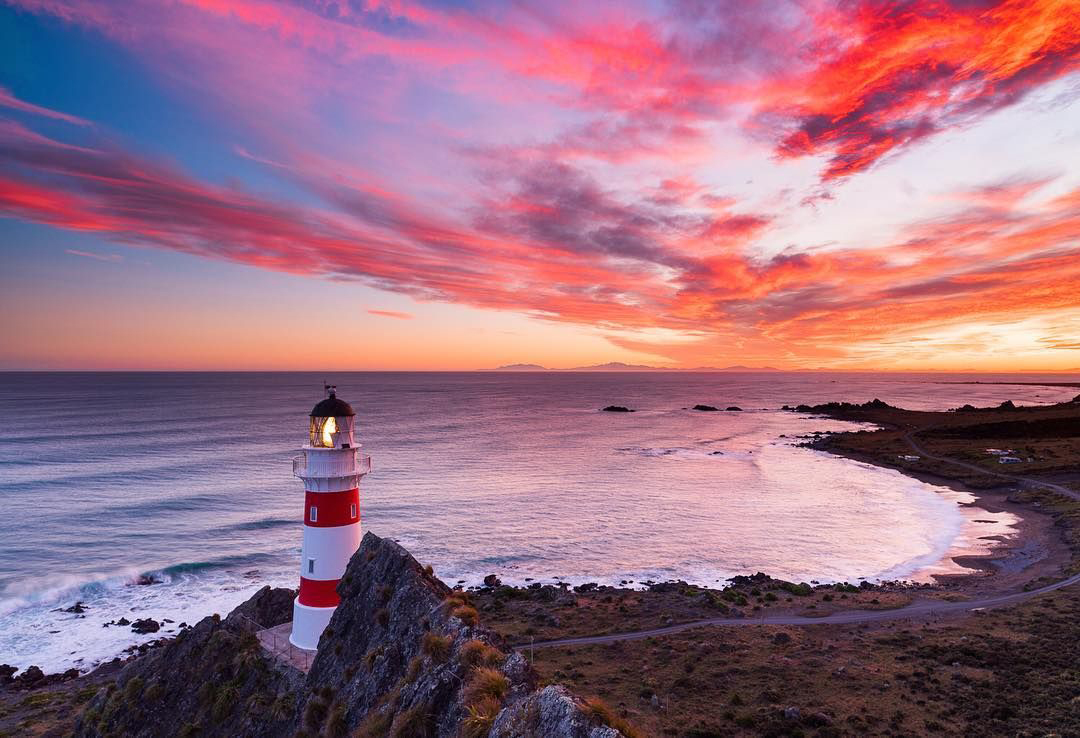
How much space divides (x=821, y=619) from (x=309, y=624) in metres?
23.7

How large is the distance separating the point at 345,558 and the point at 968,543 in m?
46.6

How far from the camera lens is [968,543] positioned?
43.4 m

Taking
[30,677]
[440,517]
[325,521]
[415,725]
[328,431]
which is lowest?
[30,677]

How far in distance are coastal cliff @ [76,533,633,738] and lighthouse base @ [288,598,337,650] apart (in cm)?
105

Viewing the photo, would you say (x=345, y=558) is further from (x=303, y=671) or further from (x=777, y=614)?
(x=777, y=614)

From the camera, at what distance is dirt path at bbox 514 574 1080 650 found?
27.0 metres

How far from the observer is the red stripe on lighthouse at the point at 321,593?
1770 cm

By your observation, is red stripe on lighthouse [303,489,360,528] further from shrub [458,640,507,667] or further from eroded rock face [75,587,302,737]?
shrub [458,640,507,667]

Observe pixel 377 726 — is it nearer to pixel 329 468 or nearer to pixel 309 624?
pixel 309 624

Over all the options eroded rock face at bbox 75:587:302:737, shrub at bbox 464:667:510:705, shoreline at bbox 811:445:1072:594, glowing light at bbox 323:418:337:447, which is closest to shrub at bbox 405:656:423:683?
shrub at bbox 464:667:510:705

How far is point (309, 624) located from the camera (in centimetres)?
1781

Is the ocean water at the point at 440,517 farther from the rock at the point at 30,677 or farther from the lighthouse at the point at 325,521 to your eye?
the lighthouse at the point at 325,521

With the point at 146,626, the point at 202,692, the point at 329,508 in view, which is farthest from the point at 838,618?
the point at 146,626

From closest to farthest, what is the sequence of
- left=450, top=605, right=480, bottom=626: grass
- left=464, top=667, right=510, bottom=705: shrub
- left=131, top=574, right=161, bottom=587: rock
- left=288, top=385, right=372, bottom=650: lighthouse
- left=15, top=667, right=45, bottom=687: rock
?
left=464, top=667, right=510, bottom=705: shrub < left=450, top=605, right=480, bottom=626: grass < left=288, top=385, right=372, bottom=650: lighthouse < left=15, top=667, right=45, bottom=687: rock < left=131, top=574, right=161, bottom=587: rock
